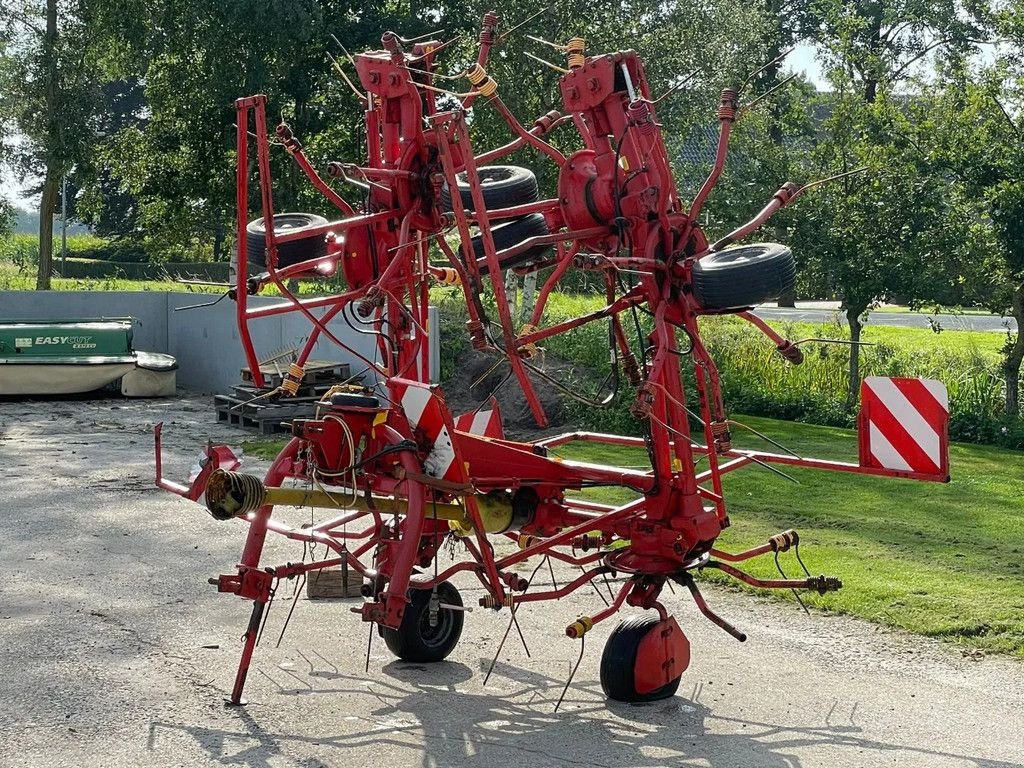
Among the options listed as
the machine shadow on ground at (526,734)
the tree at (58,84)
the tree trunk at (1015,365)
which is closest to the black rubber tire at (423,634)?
the machine shadow on ground at (526,734)

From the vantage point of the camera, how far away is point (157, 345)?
21.9 meters

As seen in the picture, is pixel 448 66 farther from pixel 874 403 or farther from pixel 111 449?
pixel 874 403

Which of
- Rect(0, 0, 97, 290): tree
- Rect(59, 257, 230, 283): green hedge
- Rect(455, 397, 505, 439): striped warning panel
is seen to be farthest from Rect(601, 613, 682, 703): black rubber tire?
Rect(59, 257, 230, 283): green hedge

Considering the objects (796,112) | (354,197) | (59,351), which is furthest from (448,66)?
(59,351)

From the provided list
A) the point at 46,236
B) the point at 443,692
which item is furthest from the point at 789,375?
the point at 46,236

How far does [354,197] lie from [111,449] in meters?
9.48

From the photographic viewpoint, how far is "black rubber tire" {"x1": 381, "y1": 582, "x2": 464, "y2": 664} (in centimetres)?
653

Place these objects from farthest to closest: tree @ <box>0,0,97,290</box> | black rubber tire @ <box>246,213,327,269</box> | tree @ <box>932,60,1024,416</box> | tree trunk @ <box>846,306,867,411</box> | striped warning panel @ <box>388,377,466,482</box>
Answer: tree @ <box>0,0,97,290</box> → tree trunk @ <box>846,306,867,411</box> → tree @ <box>932,60,1024,416</box> → black rubber tire @ <box>246,213,327,269</box> → striped warning panel @ <box>388,377,466,482</box>

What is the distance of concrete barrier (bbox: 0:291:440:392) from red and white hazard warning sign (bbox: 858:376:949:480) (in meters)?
13.3

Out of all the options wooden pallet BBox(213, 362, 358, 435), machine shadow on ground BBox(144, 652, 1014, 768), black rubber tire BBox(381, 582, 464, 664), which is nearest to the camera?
machine shadow on ground BBox(144, 652, 1014, 768)

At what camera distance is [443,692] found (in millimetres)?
6137

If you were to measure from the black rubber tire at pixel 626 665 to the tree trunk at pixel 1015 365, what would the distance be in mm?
10714

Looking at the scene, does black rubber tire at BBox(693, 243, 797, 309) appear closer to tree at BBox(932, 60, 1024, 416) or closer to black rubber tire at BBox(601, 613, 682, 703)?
black rubber tire at BBox(601, 613, 682, 703)

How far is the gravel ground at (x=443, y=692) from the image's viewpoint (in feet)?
17.3
